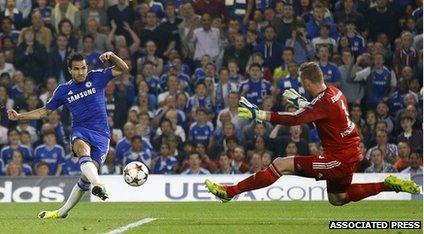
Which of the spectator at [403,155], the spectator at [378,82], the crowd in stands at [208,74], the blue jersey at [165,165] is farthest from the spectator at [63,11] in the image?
the spectator at [403,155]

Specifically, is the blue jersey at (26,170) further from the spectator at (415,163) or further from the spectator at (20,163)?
the spectator at (415,163)

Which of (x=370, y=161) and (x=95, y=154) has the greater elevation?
(x=95, y=154)

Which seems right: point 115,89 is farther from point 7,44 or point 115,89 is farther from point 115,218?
point 115,218

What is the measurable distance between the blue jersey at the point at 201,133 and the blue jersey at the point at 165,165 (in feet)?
2.08

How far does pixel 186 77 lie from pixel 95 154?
26.1 ft

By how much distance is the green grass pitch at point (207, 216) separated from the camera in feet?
42.8

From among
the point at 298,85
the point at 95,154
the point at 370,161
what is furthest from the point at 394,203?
the point at 95,154

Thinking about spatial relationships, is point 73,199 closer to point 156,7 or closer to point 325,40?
point 325,40

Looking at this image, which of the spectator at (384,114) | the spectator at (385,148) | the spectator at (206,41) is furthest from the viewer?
the spectator at (206,41)

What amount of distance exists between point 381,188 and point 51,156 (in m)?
8.90

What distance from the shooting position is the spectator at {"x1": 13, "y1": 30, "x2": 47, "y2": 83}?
22672mm

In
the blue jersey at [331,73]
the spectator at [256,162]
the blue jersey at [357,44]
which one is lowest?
the spectator at [256,162]

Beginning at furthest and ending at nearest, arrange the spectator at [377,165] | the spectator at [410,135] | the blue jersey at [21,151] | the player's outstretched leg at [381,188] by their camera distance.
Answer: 1. the blue jersey at [21,151]
2. the spectator at [410,135]
3. the spectator at [377,165]
4. the player's outstretched leg at [381,188]

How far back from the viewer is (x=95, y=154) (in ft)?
48.1
